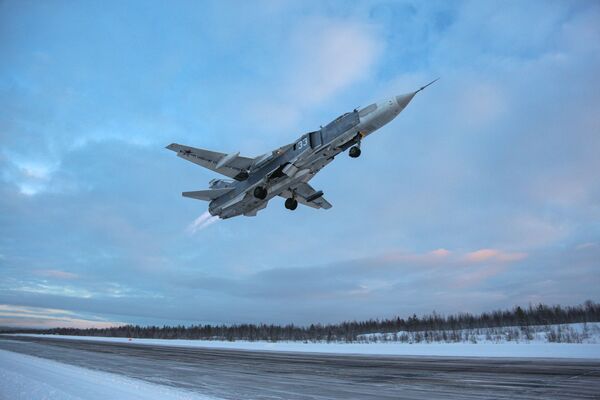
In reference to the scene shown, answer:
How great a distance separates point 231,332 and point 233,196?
2136 inches

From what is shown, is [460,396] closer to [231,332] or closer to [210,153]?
[210,153]

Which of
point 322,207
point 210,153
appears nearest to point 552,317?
point 322,207

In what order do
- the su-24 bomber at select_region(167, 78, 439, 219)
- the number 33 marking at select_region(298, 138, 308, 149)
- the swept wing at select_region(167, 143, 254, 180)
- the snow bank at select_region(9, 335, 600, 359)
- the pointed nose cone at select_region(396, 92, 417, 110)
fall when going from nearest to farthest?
the snow bank at select_region(9, 335, 600, 359) < the pointed nose cone at select_region(396, 92, 417, 110) < the su-24 bomber at select_region(167, 78, 439, 219) < the number 33 marking at select_region(298, 138, 308, 149) < the swept wing at select_region(167, 143, 254, 180)

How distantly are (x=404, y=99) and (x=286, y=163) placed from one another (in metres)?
9.12

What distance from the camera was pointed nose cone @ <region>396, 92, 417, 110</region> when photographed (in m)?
22.0

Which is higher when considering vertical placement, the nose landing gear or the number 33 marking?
the number 33 marking

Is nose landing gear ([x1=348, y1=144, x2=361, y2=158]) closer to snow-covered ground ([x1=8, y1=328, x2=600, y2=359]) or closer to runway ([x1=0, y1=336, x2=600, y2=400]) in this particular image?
snow-covered ground ([x1=8, y1=328, x2=600, y2=359])

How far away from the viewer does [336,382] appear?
10.4 meters

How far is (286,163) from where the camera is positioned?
1046 inches

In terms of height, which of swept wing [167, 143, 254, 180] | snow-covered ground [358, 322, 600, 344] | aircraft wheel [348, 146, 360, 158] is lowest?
snow-covered ground [358, 322, 600, 344]

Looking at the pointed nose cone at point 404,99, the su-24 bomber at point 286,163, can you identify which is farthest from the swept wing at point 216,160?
the pointed nose cone at point 404,99

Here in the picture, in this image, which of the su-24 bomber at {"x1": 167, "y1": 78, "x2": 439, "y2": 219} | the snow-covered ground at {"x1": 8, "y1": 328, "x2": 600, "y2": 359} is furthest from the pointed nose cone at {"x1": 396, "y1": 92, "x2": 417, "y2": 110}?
the snow-covered ground at {"x1": 8, "y1": 328, "x2": 600, "y2": 359}

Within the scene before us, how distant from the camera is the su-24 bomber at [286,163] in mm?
23359

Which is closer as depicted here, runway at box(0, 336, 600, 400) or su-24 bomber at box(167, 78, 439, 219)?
runway at box(0, 336, 600, 400)
